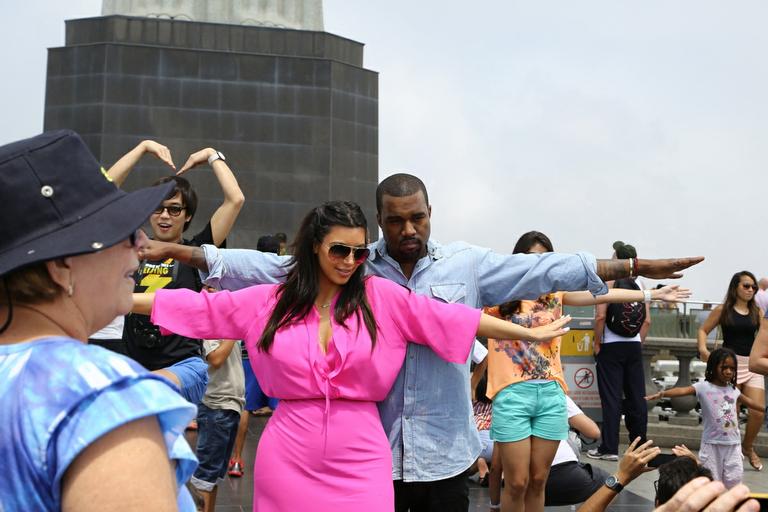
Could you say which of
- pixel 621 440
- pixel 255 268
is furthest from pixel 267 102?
pixel 255 268

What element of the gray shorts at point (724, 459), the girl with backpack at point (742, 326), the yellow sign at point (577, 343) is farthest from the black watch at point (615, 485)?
the yellow sign at point (577, 343)

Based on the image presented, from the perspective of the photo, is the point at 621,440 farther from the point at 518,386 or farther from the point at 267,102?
the point at 267,102

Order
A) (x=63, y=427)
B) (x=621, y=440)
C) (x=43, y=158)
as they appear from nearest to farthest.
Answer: (x=63, y=427) < (x=43, y=158) < (x=621, y=440)

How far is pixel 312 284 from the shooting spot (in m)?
4.17

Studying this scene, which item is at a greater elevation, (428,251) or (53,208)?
(53,208)

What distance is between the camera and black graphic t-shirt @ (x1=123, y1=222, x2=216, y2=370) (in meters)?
5.04

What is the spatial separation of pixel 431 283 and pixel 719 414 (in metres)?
5.18

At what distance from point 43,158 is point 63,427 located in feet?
1.34

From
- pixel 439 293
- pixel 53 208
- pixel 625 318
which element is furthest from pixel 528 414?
pixel 53 208

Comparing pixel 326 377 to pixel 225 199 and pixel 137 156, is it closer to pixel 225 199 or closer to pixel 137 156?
pixel 225 199

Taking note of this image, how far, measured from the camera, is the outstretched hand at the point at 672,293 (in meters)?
4.62

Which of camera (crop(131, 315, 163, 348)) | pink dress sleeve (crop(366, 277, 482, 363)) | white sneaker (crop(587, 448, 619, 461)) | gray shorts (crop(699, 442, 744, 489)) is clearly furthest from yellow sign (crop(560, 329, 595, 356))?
pink dress sleeve (crop(366, 277, 482, 363))

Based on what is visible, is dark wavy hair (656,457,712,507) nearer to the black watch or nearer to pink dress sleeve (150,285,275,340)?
the black watch

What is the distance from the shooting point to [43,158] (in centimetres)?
157
